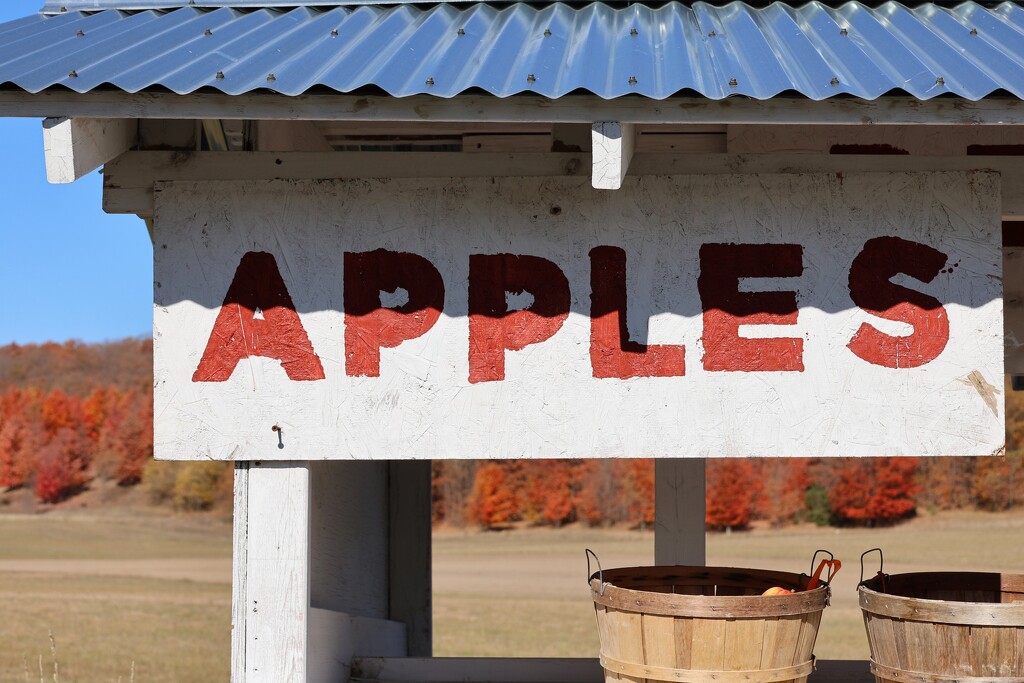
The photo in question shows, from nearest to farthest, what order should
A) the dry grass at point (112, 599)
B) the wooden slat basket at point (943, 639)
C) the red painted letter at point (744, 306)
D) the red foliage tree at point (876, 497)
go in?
the wooden slat basket at point (943, 639) → the red painted letter at point (744, 306) → the dry grass at point (112, 599) → the red foliage tree at point (876, 497)

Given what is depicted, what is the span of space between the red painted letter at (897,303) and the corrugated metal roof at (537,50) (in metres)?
0.78

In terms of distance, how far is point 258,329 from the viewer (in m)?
4.68

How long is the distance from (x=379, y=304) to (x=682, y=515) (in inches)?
96.1

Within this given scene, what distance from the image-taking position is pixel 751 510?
145ft

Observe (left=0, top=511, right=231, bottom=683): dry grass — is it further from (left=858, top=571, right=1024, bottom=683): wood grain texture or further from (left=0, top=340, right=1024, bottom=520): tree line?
(left=858, top=571, right=1024, bottom=683): wood grain texture

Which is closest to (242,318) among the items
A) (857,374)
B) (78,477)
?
(857,374)

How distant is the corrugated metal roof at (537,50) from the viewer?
4020 millimetres

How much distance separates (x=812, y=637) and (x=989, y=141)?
2.50 m

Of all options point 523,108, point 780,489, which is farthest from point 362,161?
point 780,489

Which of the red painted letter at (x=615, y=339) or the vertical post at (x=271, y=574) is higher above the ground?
the red painted letter at (x=615, y=339)

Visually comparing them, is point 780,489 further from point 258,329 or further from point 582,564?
point 258,329

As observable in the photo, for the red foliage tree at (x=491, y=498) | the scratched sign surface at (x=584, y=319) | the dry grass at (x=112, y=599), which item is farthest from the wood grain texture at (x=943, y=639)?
the red foliage tree at (x=491, y=498)

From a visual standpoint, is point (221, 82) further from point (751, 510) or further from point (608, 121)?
point (751, 510)

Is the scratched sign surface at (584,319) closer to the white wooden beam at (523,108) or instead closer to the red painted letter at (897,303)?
the red painted letter at (897,303)
